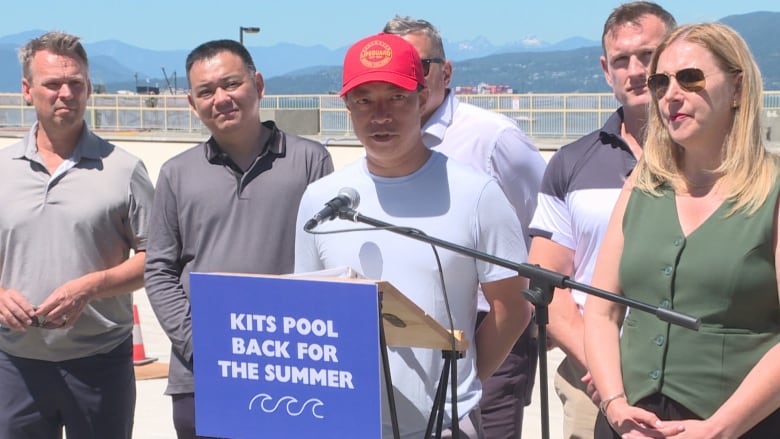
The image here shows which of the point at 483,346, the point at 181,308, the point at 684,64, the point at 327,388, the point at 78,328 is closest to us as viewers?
the point at 327,388

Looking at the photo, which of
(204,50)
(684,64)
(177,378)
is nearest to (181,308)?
(177,378)

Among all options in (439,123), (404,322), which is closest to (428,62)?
(439,123)

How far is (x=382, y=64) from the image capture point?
3365 millimetres

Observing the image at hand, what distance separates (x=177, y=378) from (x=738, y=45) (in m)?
2.42

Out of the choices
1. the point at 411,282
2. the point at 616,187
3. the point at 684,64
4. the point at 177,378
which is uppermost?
the point at 684,64

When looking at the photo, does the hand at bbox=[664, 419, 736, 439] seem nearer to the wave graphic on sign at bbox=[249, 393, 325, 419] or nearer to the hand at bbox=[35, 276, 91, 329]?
the wave graphic on sign at bbox=[249, 393, 325, 419]

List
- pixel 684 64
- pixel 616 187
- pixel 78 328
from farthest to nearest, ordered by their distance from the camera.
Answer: pixel 78 328 < pixel 616 187 < pixel 684 64

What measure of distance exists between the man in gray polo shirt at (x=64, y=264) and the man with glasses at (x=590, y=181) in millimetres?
1828

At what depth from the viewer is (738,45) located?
3133 millimetres

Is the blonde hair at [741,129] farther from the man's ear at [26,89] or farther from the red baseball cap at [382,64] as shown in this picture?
the man's ear at [26,89]

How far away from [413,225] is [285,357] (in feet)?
2.04

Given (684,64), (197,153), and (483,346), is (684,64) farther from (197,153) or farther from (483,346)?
(197,153)

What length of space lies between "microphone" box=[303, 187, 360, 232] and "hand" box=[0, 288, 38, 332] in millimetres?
1867

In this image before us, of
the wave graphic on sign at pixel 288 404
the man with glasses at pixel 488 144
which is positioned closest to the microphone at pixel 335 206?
the wave graphic on sign at pixel 288 404
